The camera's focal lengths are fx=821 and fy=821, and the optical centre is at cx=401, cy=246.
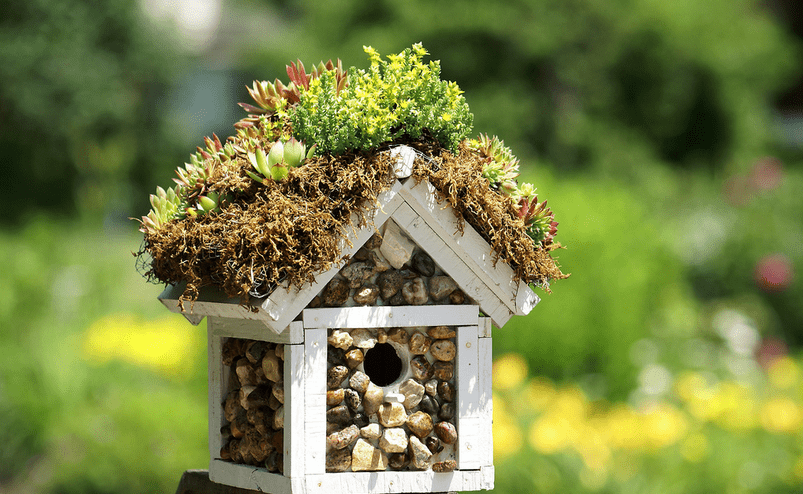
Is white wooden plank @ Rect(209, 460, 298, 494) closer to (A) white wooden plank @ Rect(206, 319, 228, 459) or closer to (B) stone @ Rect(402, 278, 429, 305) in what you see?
(A) white wooden plank @ Rect(206, 319, 228, 459)

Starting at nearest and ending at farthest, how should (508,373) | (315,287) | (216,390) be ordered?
1. (315,287)
2. (216,390)
3. (508,373)

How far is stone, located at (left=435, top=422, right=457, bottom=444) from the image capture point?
2357 millimetres

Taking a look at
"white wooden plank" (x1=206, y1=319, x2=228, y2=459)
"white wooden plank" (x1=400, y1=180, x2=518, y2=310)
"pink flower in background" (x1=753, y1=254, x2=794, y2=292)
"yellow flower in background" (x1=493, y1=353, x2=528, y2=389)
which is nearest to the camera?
"white wooden plank" (x1=400, y1=180, x2=518, y2=310)

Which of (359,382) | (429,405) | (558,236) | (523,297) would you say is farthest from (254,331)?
(558,236)

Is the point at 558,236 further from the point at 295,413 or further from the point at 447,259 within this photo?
the point at 295,413

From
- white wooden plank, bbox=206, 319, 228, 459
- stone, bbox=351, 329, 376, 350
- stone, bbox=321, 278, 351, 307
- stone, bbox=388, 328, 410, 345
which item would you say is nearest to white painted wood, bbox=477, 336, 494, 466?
stone, bbox=388, 328, 410, 345

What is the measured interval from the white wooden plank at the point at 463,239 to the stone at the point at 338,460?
627 mm

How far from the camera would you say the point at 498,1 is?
36.9 ft

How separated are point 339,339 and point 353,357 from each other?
0.22 feet

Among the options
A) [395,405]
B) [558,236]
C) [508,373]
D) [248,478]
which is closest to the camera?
[395,405]

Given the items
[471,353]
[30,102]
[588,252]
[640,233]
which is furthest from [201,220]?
[30,102]

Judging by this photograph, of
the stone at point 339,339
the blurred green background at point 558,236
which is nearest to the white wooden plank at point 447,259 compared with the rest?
the stone at point 339,339

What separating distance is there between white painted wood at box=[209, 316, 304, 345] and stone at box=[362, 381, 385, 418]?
25cm

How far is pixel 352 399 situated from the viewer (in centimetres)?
231
